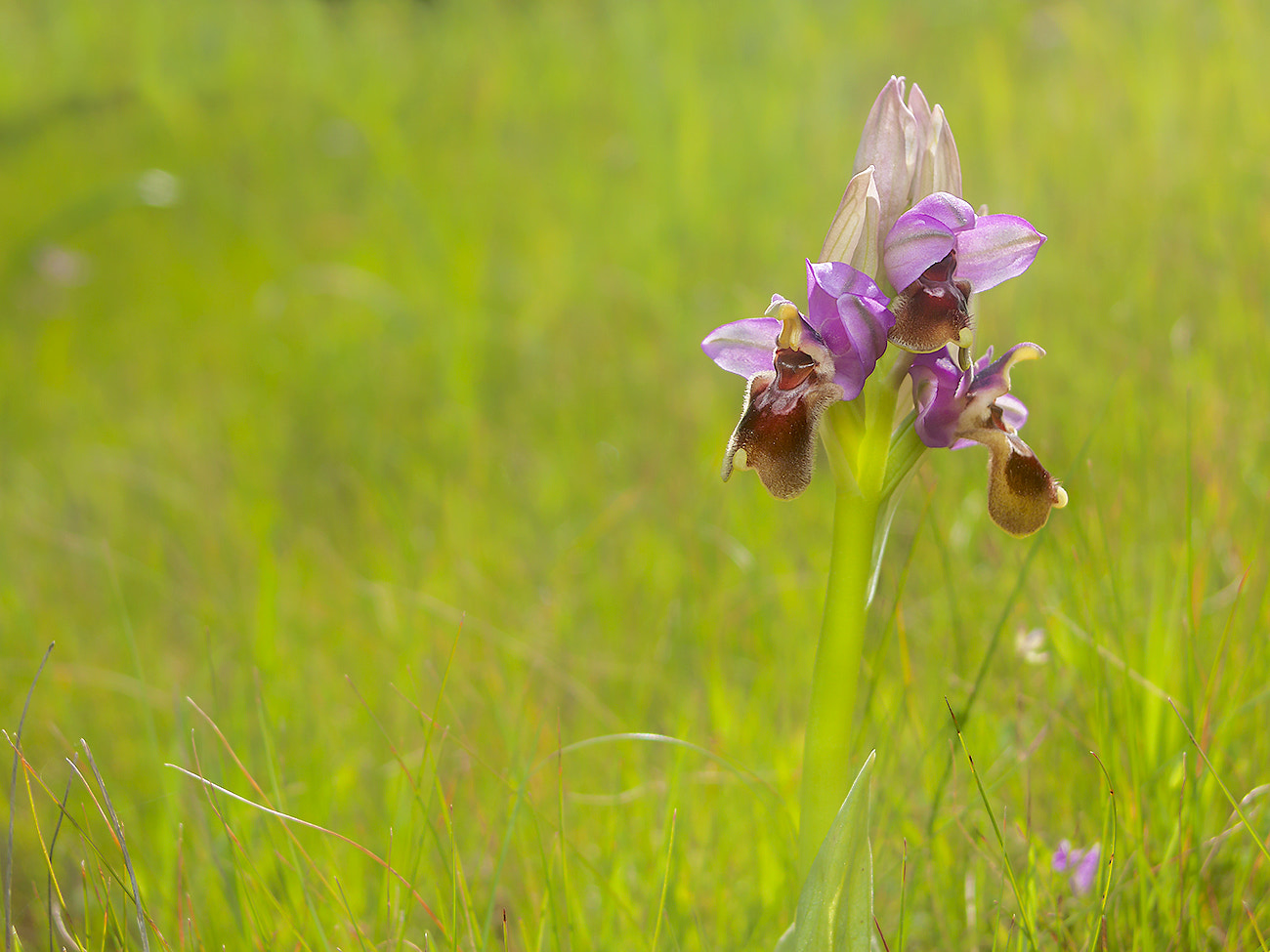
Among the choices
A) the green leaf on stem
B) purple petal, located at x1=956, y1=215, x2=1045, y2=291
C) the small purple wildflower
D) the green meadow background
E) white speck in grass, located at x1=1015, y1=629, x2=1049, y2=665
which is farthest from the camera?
white speck in grass, located at x1=1015, y1=629, x2=1049, y2=665

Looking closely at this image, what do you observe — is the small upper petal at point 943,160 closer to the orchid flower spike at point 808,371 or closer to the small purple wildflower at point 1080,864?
the orchid flower spike at point 808,371

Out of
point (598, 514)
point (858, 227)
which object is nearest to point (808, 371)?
point (858, 227)

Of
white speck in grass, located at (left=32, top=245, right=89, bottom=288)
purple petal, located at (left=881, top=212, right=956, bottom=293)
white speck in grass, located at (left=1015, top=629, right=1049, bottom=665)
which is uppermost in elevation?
purple petal, located at (left=881, top=212, right=956, bottom=293)

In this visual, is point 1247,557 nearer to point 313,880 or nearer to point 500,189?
point 313,880

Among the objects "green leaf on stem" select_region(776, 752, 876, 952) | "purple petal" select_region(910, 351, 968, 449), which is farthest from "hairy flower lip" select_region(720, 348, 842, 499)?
"green leaf on stem" select_region(776, 752, 876, 952)

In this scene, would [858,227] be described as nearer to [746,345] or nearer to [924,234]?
[924,234]

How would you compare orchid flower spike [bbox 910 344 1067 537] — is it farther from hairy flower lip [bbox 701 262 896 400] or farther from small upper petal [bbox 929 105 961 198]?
small upper petal [bbox 929 105 961 198]

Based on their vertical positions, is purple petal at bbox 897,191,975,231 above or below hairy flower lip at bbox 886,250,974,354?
above
